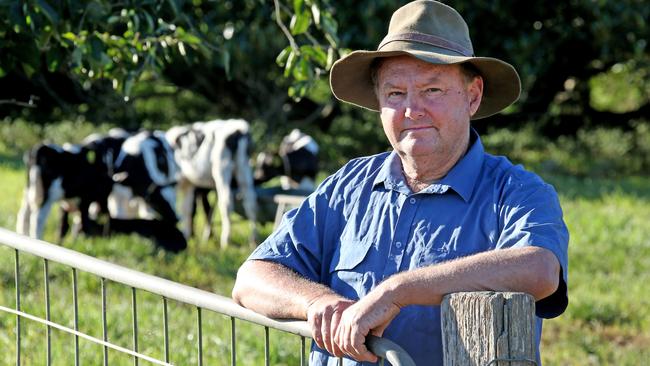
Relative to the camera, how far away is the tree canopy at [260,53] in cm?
503

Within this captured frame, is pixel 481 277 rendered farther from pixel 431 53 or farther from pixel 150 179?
pixel 150 179

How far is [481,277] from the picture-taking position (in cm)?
274

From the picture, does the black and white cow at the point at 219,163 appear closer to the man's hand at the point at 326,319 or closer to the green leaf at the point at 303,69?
the green leaf at the point at 303,69

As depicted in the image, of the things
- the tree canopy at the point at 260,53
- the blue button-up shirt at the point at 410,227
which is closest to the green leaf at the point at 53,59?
the tree canopy at the point at 260,53

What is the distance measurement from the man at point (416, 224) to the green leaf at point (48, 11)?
157cm

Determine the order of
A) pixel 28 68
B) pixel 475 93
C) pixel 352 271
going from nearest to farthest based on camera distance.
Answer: pixel 352 271
pixel 475 93
pixel 28 68

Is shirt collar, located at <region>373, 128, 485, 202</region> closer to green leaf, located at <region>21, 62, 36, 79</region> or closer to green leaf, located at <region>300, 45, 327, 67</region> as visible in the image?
green leaf, located at <region>300, 45, 327, 67</region>

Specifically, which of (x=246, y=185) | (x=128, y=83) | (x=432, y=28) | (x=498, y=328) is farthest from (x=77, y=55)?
(x=246, y=185)

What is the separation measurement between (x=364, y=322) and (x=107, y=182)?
9.76 metres

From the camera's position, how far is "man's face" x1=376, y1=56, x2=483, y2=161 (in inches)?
124

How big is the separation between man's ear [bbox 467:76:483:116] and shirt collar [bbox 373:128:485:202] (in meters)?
0.09

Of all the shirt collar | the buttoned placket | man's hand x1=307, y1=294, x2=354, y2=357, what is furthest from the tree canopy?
man's hand x1=307, y1=294, x2=354, y2=357

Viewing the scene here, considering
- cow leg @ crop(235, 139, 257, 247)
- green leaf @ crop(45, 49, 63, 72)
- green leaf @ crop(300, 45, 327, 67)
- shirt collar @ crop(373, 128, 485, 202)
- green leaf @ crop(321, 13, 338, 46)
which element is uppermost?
green leaf @ crop(321, 13, 338, 46)

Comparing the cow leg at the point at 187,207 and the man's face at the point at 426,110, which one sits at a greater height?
the man's face at the point at 426,110
